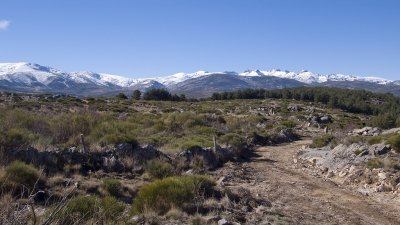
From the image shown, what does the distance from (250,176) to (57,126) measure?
1022 cm

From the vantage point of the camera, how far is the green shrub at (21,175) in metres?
12.2

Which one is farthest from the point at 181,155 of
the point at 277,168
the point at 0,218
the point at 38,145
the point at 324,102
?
the point at 324,102

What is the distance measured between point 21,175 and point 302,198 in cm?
867

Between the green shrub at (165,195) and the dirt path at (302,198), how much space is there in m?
2.05

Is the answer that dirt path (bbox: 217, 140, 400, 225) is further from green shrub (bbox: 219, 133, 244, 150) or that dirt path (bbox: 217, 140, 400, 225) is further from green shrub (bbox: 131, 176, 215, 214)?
green shrub (bbox: 219, 133, 244, 150)

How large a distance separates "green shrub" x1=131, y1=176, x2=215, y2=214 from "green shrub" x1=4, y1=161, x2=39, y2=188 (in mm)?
3245

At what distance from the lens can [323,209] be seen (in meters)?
13.2

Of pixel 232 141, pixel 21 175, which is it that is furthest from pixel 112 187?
pixel 232 141

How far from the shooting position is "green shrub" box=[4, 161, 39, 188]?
12.2m

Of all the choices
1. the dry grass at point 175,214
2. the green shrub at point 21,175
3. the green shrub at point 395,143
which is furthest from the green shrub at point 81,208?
the green shrub at point 395,143

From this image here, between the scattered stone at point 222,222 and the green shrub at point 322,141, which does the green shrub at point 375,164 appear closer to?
the green shrub at point 322,141

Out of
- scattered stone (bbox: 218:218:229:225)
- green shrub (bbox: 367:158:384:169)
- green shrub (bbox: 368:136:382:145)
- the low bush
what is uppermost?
the low bush

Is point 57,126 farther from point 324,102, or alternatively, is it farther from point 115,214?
point 324,102

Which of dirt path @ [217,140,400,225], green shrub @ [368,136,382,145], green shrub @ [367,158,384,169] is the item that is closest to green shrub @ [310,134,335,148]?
green shrub @ [368,136,382,145]
